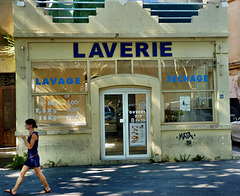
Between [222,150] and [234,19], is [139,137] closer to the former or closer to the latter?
[222,150]

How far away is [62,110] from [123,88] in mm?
2058

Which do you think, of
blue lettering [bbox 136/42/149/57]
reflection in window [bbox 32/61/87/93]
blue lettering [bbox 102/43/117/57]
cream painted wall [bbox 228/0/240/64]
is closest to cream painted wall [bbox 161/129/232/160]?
blue lettering [bbox 136/42/149/57]

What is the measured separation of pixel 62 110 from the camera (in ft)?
29.2

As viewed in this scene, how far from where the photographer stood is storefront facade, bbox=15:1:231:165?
8680mm

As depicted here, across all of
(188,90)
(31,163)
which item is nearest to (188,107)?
(188,90)

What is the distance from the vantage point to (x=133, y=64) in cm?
902

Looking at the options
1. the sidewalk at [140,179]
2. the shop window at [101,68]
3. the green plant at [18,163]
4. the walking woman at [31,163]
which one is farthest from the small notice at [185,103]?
the green plant at [18,163]

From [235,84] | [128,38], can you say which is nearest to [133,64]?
[128,38]

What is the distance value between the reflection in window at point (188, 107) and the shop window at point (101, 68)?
1.93 meters

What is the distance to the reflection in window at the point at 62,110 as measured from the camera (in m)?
8.84

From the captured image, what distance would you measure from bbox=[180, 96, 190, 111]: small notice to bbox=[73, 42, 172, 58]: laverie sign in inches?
58.1

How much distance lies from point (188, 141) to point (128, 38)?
3.78 meters

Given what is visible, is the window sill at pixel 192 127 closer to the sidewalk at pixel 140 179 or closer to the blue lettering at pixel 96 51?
the sidewalk at pixel 140 179

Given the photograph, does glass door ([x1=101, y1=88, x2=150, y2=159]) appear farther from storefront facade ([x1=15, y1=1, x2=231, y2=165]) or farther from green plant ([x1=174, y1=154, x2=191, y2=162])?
green plant ([x1=174, y1=154, x2=191, y2=162])
